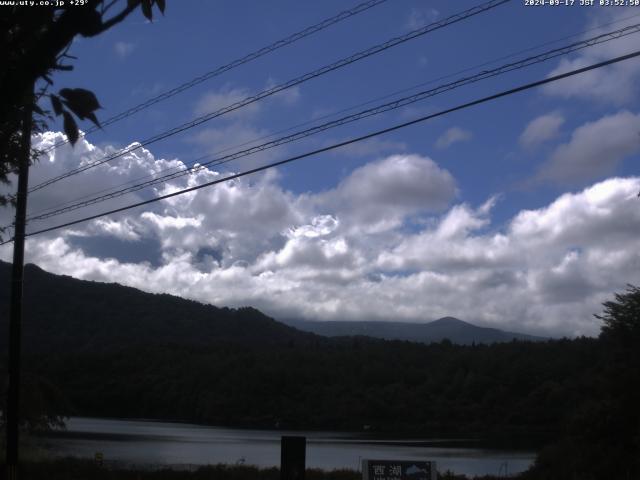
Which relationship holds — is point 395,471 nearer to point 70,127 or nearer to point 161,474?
point 70,127

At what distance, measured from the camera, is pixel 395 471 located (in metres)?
12.4

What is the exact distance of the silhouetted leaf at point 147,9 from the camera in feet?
20.0

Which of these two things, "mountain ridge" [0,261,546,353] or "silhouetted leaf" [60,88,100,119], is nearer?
"silhouetted leaf" [60,88,100,119]

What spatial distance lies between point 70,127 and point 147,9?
3.56ft

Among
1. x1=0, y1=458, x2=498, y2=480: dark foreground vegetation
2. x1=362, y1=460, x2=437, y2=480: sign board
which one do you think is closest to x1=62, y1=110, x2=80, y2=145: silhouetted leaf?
x1=362, y1=460, x2=437, y2=480: sign board

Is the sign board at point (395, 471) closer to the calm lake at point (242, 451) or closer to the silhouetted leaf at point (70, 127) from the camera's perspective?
the silhouetted leaf at point (70, 127)

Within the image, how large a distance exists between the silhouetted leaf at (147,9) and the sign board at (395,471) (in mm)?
8498

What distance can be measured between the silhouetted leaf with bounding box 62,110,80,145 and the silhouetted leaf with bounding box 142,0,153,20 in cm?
98

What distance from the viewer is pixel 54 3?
19.8ft

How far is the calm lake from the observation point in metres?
40.5

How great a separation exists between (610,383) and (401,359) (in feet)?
256

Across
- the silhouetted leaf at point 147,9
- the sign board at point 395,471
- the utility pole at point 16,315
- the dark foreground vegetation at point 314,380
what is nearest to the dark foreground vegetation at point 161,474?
the utility pole at point 16,315

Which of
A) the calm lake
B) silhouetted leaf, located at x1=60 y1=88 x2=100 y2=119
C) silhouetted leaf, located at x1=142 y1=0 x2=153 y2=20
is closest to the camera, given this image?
silhouetted leaf, located at x1=60 y1=88 x2=100 y2=119

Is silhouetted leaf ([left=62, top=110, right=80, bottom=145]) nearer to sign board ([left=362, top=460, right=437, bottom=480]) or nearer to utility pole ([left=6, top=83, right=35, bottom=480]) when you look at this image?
sign board ([left=362, top=460, right=437, bottom=480])
